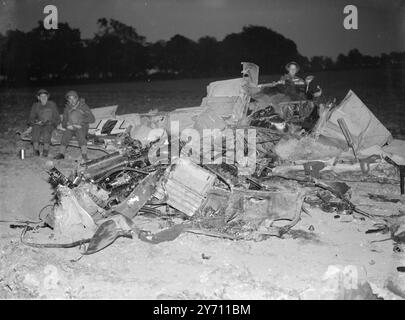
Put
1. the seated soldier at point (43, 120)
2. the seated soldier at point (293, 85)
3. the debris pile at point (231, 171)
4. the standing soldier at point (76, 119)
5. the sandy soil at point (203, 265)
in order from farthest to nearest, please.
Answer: the seated soldier at point (43, 120) < the standing soldier at point (76, 119) < the seated soldier at point (293, 85) < the debris pile at point (231, 171) < the sandy soil at point (203, 265)

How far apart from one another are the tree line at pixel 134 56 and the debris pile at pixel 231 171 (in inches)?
1074

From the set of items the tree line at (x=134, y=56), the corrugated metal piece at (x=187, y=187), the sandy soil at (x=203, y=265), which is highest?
the tree line at (x=134, y=56)

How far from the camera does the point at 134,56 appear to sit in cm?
4669

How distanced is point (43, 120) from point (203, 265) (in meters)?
5.95

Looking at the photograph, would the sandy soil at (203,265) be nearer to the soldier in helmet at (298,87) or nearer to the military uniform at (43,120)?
the soldier in helmet at (298,87)

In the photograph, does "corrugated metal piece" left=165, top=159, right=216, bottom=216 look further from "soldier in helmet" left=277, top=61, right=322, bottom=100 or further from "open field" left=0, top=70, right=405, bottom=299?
"soldier in helmet" left=277, top=61, right=322, bottom=100

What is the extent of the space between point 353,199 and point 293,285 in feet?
9.73

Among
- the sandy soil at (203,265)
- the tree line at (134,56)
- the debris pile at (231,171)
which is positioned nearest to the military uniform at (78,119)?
the debris pile at (231,171)

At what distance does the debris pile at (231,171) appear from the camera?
Result: 525cm

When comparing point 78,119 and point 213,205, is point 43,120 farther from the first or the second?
point 213,205

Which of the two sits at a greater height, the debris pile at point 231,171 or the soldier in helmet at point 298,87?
the soldier in helmet at point 298,87

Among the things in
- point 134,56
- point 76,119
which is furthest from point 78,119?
point 134,56

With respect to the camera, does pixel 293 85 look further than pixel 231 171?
Yes

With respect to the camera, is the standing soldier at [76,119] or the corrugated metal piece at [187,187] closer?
the corrugated metal piece at [187,187]
